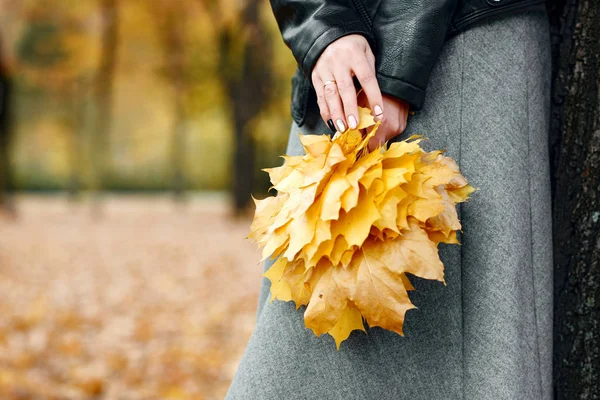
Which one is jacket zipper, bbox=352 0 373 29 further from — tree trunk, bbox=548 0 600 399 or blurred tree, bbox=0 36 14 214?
blurred tree, bbox=0 36 14 214

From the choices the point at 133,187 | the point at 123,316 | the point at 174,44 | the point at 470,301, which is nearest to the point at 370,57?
the point at 470,301

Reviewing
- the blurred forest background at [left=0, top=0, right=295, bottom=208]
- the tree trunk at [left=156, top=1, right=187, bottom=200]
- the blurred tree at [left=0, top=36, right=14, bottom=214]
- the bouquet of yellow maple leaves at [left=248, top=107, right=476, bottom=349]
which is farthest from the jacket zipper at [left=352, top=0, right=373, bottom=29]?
the blurred tree at [left=0, top=36, right=14, bottom=214]

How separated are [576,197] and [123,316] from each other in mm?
4080

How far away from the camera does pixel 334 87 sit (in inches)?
42.6

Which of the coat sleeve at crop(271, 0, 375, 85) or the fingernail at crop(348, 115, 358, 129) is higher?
the coat sleeve at crop(271, 0, 375, 85)

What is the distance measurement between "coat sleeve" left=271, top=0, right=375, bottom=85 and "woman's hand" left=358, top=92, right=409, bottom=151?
4.4 inches

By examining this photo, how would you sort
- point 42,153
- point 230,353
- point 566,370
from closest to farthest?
point 566,370
point 230,353
point 42,153

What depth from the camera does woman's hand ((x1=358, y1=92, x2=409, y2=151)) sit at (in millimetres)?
1092

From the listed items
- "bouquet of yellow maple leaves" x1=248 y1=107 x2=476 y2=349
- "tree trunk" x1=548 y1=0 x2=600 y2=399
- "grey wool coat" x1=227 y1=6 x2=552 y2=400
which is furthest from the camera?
"tree trunk" x1=548 y1=0 x2=600 y2=399

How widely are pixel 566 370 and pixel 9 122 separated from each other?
46.0 feet

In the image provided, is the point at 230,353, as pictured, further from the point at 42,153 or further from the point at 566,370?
the point at 42,153

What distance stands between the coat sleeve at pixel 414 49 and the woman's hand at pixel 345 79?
0.11 ft

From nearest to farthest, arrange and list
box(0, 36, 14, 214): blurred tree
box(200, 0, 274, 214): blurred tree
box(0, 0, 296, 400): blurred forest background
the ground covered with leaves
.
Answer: the ground covered with leaves < box(0, 0, 296, 400): blurred forest background < box(200, 0, 274, 214): blurred tree < box(0, 36, 14, 214): blurred tree

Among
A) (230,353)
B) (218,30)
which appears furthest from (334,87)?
(218,30)
